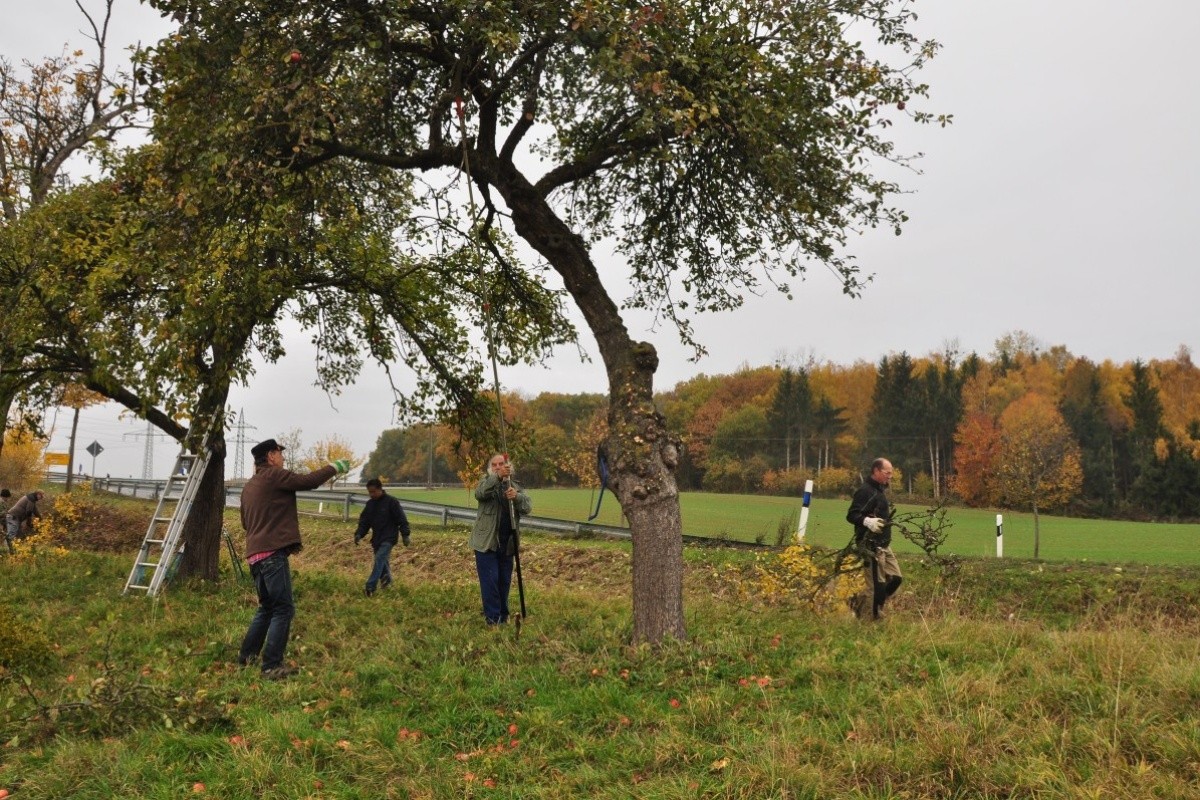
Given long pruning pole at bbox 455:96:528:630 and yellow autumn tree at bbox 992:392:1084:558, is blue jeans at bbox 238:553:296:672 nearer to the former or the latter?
long pruning pole at bbox 455:96:528:630

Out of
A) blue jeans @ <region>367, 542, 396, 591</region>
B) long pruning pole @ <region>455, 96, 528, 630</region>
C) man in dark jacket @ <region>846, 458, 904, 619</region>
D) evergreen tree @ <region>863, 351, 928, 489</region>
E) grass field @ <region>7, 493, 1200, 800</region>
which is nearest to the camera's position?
grass field @ <region>7, 493, 1200, 800</region>

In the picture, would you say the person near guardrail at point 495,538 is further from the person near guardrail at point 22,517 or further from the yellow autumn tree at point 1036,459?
the yellow autumn tree at point 1036,459

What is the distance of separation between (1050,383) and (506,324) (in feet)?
197

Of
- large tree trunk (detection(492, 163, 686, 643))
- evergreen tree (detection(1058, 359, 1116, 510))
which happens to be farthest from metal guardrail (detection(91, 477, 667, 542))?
evergreen tree (detection(1058, 359, 1116, 510))

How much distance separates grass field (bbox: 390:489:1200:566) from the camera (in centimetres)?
2225

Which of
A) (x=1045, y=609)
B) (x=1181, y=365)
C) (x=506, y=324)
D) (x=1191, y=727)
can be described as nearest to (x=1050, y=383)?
(x=1181, y=365)

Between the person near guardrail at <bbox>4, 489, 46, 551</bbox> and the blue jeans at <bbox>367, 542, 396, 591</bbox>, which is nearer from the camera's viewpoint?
the blue jeans at <bbox>367, 542, 396, 591</bbox>

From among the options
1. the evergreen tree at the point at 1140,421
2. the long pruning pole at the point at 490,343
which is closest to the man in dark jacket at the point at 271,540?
the long pruning pole at the point at 490,343

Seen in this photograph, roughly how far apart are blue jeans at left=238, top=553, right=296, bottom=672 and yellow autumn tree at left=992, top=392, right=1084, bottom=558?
19.6 meters

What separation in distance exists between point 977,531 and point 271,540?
1292 inches

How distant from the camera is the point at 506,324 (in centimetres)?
1103

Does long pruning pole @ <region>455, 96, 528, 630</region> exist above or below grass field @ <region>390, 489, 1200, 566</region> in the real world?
above

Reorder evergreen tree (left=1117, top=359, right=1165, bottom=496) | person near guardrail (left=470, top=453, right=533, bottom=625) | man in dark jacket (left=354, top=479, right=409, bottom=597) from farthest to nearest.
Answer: evergreen tree (left=1117, top=359, right=1165, bottom=496)
man in dark jacket (left=354, top=479, right=409, bottom=597)
person near guardrail (left=470, top=453, right=533, bottom=625)

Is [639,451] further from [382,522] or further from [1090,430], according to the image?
[1090,430]
